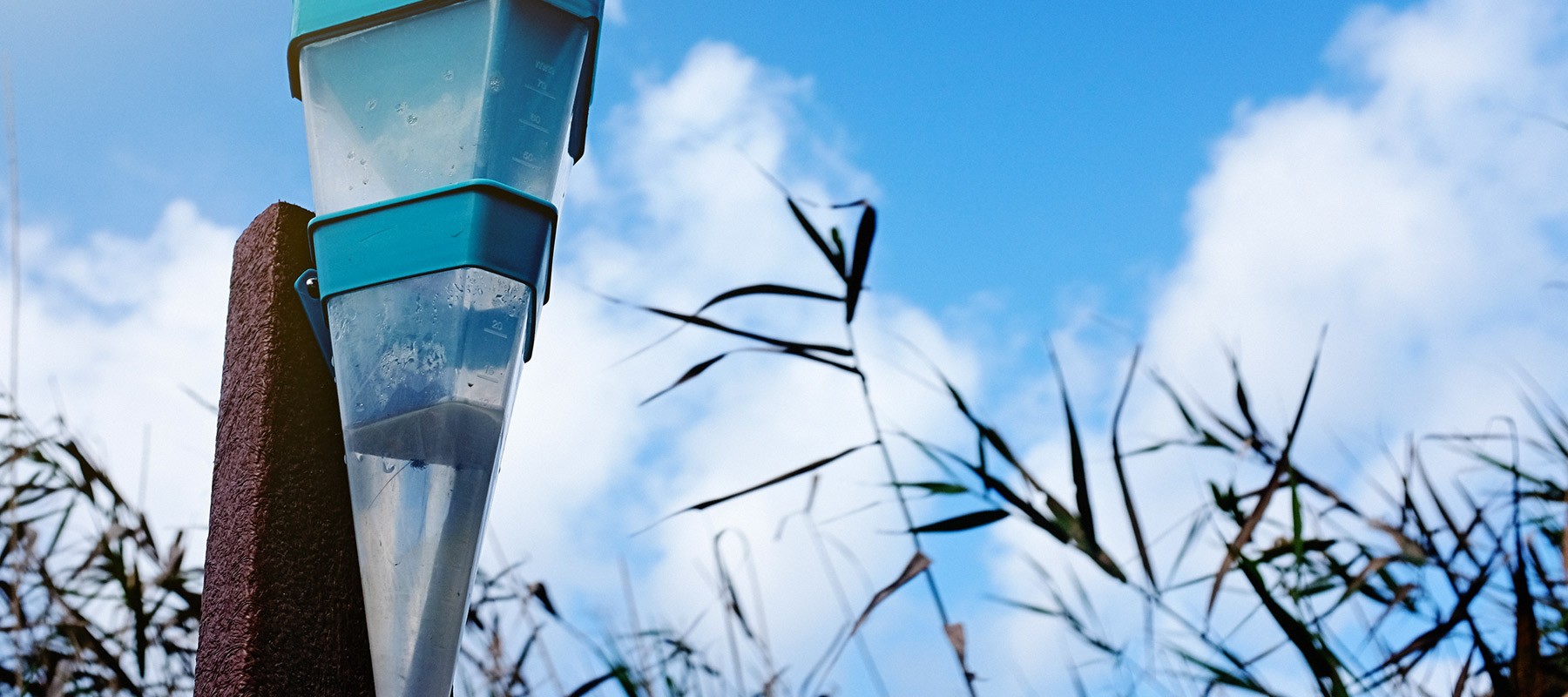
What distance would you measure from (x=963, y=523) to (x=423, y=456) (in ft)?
1.82

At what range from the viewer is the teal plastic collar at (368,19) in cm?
104

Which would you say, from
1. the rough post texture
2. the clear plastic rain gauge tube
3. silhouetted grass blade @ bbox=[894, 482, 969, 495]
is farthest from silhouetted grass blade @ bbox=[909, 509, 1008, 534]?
the rough post texture

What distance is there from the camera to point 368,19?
105cm

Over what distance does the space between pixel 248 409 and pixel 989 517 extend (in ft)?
2.43

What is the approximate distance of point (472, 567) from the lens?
101 centimetres

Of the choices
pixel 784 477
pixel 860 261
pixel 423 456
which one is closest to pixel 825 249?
pixel 860 261

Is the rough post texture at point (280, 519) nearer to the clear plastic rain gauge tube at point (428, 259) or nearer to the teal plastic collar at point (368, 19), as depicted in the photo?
the clear plastic rain gauge tube at point (428, 259)

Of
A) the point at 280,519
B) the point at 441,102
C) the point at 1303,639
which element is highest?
the point at 441,102

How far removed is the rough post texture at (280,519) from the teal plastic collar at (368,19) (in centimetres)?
16

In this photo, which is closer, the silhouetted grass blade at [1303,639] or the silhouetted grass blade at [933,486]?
the silhouetted grass blade at [1303,639]

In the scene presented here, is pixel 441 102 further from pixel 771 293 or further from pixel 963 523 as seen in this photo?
pixel 963 523

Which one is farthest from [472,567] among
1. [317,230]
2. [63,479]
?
[63,479]

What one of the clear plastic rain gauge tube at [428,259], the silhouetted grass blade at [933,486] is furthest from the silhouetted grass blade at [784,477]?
the clear plastic rain gauge tube at [428,259]

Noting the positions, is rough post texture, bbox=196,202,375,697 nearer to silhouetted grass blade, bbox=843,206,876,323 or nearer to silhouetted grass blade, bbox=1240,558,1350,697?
silhouetted grass blade, bbox=843,206,876,323
